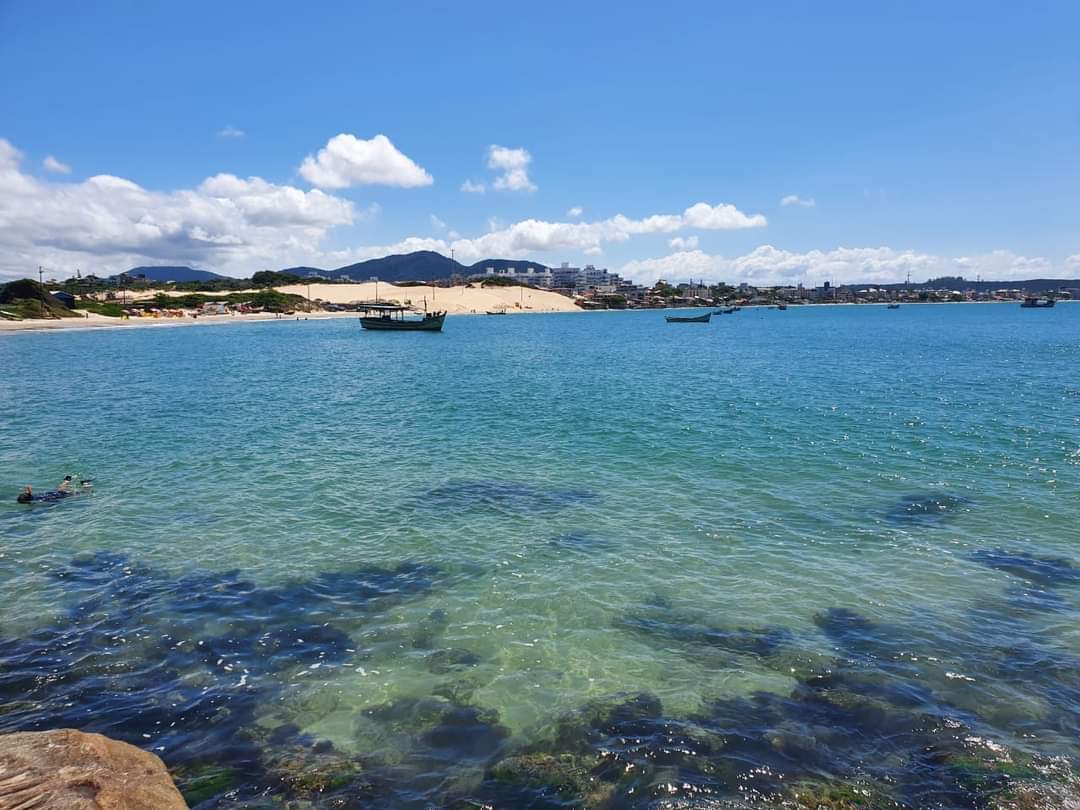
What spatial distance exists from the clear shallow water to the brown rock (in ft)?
4.61

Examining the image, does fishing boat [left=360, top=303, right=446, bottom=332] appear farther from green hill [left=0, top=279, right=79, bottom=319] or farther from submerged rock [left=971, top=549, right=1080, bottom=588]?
submerged rock [left=971, top=549, right=1080, bottom=588]

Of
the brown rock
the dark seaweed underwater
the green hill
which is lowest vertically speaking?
the dark seaweed underwater

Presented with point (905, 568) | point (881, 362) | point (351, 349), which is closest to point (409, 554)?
point (905, 568)

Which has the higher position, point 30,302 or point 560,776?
point 30,302

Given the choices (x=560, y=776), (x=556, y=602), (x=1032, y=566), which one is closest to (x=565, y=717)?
(x=560, y=776)

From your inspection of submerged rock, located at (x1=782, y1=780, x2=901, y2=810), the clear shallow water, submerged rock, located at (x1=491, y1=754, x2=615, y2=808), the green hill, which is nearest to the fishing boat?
the green hill

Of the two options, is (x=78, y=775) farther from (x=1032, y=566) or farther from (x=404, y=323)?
(x=404, y=323)

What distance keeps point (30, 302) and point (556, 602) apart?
458 feet

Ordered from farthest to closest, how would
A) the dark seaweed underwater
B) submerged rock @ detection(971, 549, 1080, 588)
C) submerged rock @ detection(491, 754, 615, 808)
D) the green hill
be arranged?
the green hill → submerged rock @ detection(971, 549, 1080, 588) → the dark seaweed underwater → submerged rock @ detection(491, 754, 615, 808)

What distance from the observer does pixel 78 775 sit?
607 centimetres

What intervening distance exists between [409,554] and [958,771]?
470 inches

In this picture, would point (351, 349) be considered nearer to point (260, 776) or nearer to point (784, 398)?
point (784, 398)

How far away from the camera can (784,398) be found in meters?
40.8

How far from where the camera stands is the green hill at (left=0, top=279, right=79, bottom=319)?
107 metres
